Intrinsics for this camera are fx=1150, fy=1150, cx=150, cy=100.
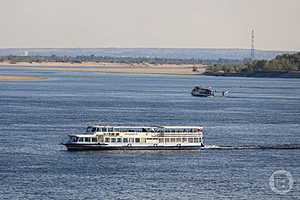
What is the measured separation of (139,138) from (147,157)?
5.86 m

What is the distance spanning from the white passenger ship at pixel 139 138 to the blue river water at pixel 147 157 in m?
1.40

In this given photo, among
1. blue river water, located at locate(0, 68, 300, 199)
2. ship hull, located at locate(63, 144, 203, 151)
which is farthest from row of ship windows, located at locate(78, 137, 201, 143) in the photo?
blue river water, located at locate(0, 68, 300, 199)

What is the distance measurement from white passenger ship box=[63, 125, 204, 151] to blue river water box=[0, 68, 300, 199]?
1.40 meters

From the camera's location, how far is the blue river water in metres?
68.9

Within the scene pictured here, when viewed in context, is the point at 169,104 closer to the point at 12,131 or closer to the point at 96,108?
the point at 96,108

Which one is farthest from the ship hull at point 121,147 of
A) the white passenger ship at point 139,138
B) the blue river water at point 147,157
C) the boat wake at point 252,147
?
the boat wake at point 252,147

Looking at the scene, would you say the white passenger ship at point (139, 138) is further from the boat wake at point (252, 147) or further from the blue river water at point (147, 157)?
the blue river water at point (147, 157)

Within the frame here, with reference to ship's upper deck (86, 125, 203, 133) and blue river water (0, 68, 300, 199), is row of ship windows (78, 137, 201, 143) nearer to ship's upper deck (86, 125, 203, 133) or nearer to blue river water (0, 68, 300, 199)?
ship's upper deck (86, 125, 203, 133)

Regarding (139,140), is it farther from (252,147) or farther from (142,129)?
(252,147)

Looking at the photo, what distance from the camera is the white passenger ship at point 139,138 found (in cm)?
9100

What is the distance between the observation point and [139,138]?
9238 centimetres

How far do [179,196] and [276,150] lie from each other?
25.6 m

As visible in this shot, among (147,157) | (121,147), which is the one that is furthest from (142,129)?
(147,157)

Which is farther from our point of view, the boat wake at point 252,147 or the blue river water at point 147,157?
the boat wake at point 252,147
